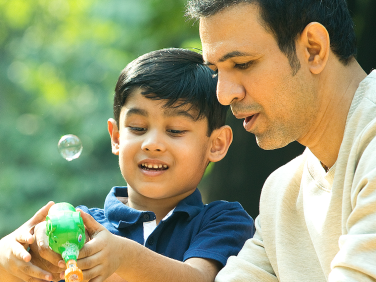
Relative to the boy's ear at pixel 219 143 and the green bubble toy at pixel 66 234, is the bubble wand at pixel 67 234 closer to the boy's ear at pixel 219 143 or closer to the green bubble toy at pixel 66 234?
the green bubble toy at pixel 66 234

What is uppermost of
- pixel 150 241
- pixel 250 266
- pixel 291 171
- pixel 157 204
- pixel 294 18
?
pixel 294 18

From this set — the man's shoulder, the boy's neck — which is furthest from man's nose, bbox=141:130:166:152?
the man's shoulder

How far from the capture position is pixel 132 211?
2.28 metres

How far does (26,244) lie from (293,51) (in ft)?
3.70

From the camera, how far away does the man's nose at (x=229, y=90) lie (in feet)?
6.51

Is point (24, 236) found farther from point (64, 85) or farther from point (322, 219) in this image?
point (64, 85)

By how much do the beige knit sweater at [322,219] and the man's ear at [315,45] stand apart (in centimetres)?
18

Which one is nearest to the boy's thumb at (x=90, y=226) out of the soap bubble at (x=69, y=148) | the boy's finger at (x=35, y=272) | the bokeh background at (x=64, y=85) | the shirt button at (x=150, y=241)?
the boy's finger at (x=35, y=272)

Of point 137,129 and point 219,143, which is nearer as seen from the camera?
point 137,129

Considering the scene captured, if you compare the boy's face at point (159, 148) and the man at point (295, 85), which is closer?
the man at point (295, 85)

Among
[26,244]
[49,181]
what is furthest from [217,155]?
[49,181]

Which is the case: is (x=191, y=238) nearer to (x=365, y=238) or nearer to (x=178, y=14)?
(x=365, y=238)

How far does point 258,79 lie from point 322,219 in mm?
525

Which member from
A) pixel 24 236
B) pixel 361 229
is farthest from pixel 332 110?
pixel 24 236
